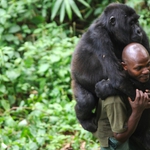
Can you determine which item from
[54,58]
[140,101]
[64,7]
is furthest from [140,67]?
[64,7]

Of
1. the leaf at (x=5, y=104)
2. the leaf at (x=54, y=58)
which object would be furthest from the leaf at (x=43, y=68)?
the leaf at (x=5, y=104)

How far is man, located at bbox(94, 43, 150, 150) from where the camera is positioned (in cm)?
407

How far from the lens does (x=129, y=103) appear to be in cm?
430

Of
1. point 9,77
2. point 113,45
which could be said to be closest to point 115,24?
point 113,45

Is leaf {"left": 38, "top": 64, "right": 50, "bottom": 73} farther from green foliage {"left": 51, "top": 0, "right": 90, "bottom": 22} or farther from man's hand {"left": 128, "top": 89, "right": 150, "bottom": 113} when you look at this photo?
man's hand {"left": 128, "top": 89, "right": 150, "bottom": 113}

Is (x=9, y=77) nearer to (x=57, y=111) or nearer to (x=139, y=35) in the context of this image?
(x=57, y=111)

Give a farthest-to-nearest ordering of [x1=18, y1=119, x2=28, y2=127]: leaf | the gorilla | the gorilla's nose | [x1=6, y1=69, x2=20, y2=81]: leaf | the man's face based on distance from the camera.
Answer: [x1=6, y1=69, x2=20, y2=81]: leaf, [x1=18, y1=119, x2=28, y2=127]: leaf, the gorilla's nose, the gorilla, the man's face

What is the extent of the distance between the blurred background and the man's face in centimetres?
173

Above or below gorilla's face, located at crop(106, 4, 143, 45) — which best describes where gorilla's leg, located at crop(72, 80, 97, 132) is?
below

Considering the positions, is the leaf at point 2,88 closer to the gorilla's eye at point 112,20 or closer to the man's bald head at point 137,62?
the gorilla's eye at point 112,20

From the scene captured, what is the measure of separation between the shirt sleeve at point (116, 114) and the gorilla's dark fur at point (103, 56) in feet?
0.81

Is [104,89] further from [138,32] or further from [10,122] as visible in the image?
[10,122]

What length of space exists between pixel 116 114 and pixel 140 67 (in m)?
0.48

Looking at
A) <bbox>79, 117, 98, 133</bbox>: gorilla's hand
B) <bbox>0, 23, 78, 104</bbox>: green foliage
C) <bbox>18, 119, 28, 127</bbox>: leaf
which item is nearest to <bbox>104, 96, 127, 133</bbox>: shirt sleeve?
<bbox>79, 117, 98, 133</bbox>: gorilla's hand
